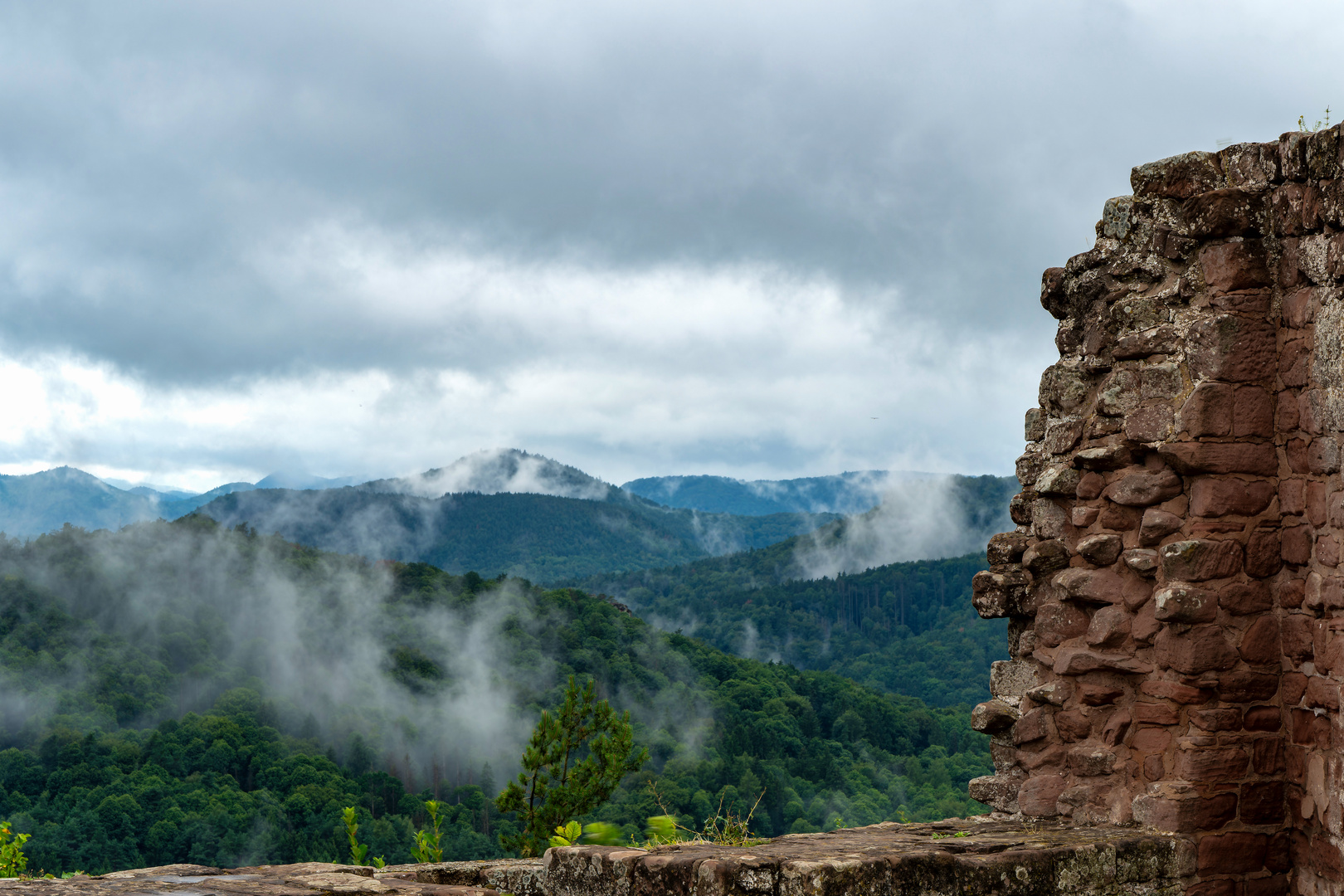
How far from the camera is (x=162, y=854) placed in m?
40.8

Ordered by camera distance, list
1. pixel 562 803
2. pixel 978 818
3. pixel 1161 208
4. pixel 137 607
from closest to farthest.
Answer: pixel 1161 208 < pixel 978 818 < pixel 562 803 < pixel 137 607

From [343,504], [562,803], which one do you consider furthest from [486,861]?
[343,504]

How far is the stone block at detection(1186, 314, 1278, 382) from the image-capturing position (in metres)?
3.88

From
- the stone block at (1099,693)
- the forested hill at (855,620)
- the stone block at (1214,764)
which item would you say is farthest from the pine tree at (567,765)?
the forested hill at (855,620)

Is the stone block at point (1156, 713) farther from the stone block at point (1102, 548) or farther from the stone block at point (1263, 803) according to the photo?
the stone block at point (1102, 548)

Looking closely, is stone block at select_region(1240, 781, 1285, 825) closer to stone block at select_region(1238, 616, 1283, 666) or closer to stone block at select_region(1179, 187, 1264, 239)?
stone block at select_region(1238, 616, 1283, 666)

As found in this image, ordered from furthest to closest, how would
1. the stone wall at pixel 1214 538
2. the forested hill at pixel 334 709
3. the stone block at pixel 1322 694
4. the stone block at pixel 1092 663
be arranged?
the forested hill at pixel 334 709
the stone block at pixel 1092 663
the stone wall at pixel 1214 538
the stone block at pixel 1322 694

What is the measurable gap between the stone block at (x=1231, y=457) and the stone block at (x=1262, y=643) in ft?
1.81

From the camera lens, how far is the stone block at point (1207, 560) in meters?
3.84

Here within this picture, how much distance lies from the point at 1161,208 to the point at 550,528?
555 feet

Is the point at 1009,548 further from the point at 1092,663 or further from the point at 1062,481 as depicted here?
the point at 1092,663

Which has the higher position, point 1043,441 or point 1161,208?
point 1161,208

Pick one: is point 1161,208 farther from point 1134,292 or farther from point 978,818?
point 978,818

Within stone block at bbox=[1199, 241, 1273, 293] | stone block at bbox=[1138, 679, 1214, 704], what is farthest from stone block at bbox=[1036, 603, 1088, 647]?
stone block at bbox=[1199, 241, 1273, 293]
